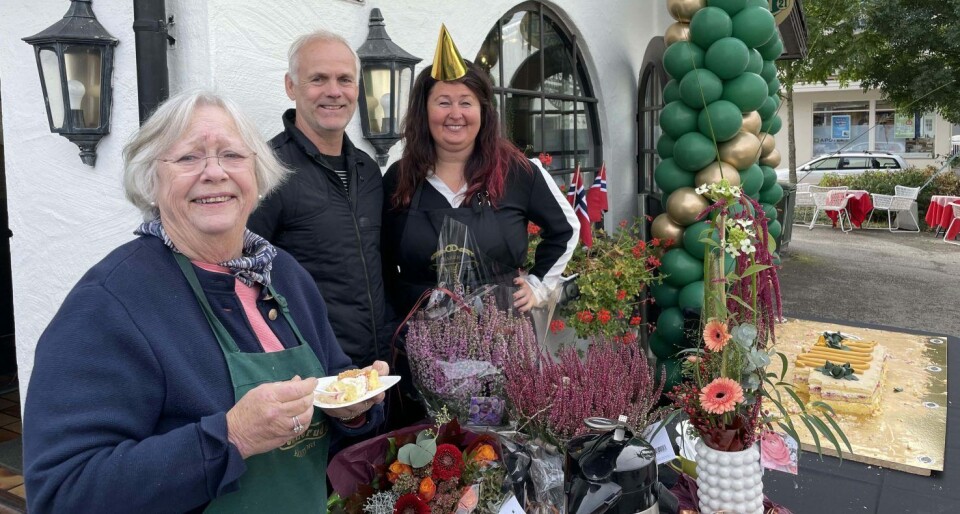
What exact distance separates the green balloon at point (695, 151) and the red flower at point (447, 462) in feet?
11.5

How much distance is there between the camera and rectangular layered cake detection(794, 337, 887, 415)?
2771mm

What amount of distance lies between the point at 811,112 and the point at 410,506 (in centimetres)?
2685

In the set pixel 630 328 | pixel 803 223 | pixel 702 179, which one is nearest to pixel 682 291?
pixel 630 328

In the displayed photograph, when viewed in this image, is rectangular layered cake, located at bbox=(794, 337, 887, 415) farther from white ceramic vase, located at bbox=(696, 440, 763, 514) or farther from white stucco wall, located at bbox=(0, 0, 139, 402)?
white stucco wall, located at bbox=(0, 0, 139, 402)

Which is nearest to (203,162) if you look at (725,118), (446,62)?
(446,62)

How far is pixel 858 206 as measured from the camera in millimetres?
15078

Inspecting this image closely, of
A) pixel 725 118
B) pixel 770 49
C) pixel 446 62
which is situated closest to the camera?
pixel 446 62

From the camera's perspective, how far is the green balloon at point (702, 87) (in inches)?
176

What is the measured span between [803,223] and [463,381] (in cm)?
1644

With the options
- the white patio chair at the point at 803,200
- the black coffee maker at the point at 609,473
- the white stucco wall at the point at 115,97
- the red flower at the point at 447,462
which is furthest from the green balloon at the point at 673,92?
the white patio chair at the point at 803,200

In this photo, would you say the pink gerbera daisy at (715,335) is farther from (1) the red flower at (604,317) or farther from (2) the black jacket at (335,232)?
(1) the red flower at (604,317)

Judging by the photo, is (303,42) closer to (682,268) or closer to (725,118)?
(725,118)

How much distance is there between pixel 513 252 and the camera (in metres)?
2.40

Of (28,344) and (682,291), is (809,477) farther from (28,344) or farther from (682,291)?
(28,344)
